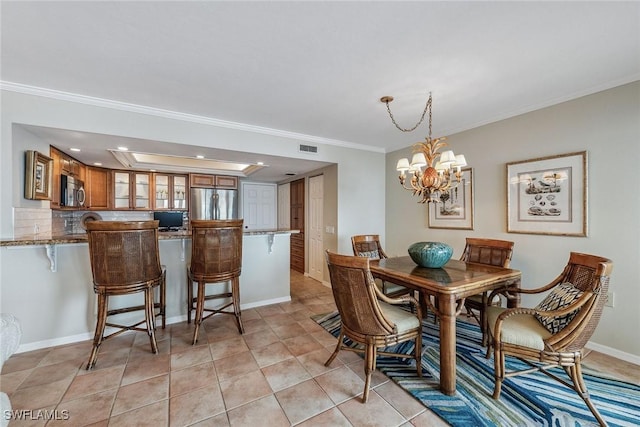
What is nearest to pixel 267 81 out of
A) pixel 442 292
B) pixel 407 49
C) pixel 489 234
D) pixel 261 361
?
pixel 407 49

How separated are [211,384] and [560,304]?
99.9 inches

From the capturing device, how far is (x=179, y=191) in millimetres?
5328

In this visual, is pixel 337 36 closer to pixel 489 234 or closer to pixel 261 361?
pixel 261 361

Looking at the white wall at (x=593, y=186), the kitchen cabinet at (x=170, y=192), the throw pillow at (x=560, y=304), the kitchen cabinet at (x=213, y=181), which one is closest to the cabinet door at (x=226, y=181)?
the kitchen cabinet at (x=213, y=181)

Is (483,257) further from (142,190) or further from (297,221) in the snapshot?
(142,190)

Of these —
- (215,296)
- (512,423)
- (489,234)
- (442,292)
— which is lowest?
(512,423)

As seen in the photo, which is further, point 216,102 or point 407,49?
point 216,102

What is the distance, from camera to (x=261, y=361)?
2.28 metres

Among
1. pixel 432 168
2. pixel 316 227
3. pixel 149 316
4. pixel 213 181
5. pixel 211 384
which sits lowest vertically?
pixel 211 384

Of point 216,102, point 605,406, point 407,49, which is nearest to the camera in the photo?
point 605,406

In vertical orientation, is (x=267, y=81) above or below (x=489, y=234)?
above

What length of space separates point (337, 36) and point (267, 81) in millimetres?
845

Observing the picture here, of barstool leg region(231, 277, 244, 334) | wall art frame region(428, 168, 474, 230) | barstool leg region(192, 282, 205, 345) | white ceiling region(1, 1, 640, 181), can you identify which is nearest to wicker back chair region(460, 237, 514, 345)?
wall art frame region(428, 168, 474, 230)

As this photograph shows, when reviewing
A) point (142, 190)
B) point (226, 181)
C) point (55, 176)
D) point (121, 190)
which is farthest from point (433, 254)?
point (121, 190)
